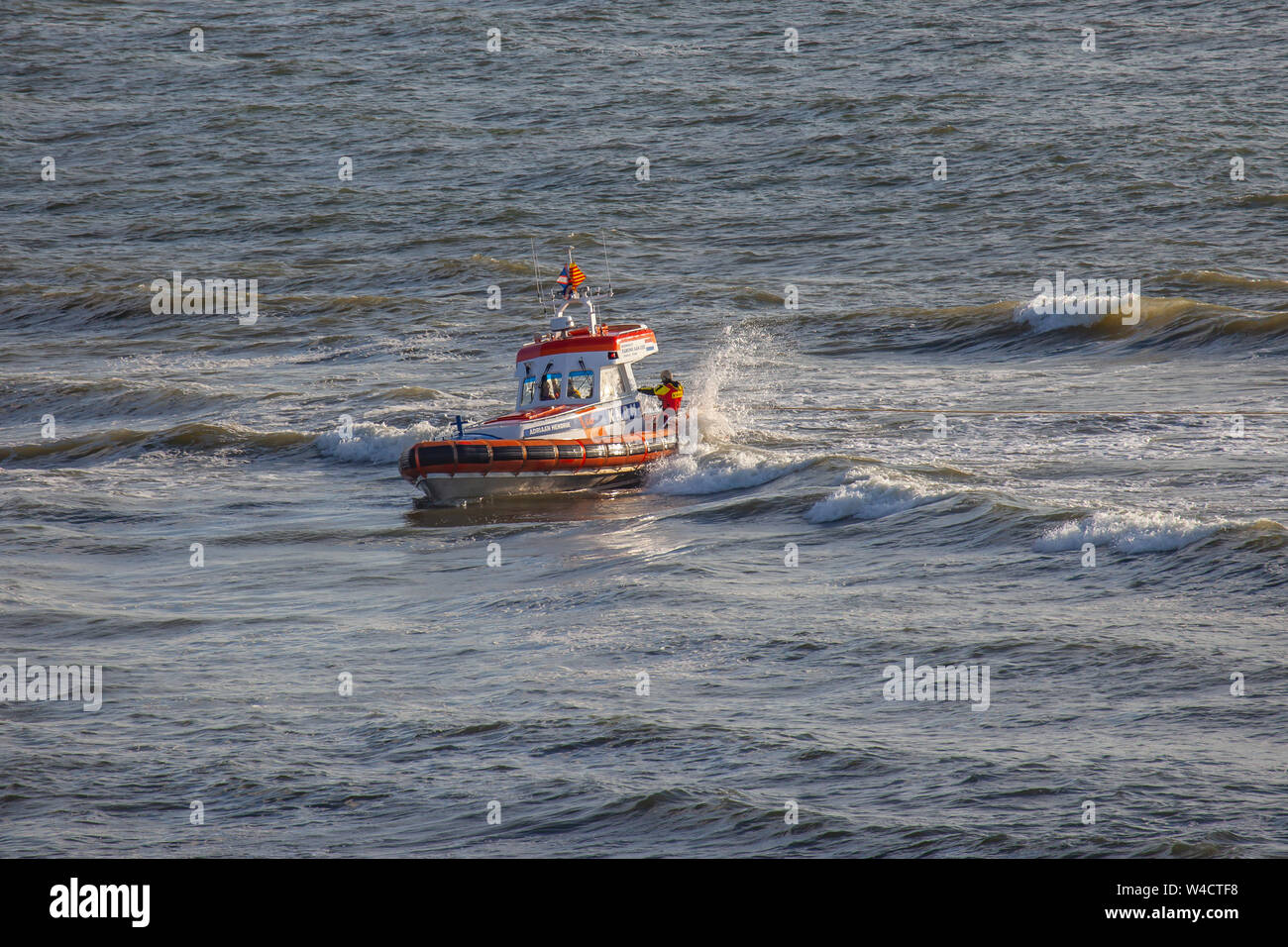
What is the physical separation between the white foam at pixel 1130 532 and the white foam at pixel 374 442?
31.3 ft

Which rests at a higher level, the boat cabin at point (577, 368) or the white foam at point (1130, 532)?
the boat cabin at point (577, 368)

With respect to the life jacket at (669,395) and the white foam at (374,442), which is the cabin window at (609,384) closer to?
the life jacket at (669,395)

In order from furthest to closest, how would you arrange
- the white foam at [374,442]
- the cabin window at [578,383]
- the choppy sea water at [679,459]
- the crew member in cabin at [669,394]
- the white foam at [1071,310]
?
the white foam at [1071,310], the white foam at [374,442], the crew member in cabin at [669,394], the cabin window at [578,383], the choppy sea water at [679,459]

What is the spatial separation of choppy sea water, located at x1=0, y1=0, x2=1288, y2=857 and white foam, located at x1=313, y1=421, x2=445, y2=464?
0.09m

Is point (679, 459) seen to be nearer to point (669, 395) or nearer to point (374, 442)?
point (669, 395)

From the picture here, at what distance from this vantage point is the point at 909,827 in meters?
7.49

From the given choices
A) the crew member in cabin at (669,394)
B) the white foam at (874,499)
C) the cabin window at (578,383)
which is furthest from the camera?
the crew member in cabin at (669,394)

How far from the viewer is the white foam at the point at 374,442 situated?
19.9 meters

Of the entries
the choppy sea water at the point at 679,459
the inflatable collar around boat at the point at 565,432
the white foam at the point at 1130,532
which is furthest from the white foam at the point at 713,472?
the white foam at the point at 1130,532

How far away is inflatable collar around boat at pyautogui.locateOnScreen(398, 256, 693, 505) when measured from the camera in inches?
677

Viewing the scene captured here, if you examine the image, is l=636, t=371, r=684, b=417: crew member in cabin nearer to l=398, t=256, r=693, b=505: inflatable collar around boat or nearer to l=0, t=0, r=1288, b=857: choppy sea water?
l=398, t=256, r=693, b=505: inflatable collar around boat

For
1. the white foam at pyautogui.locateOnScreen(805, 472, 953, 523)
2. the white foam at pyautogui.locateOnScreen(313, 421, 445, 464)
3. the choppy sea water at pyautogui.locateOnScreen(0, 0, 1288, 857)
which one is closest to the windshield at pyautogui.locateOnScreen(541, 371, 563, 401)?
the white foam at pyautogui.locateOnScreen(313, 421, 445, 464)

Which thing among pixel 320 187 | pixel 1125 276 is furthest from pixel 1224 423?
pixel 320 187

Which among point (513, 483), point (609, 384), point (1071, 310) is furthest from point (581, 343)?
point (1071, 310)
